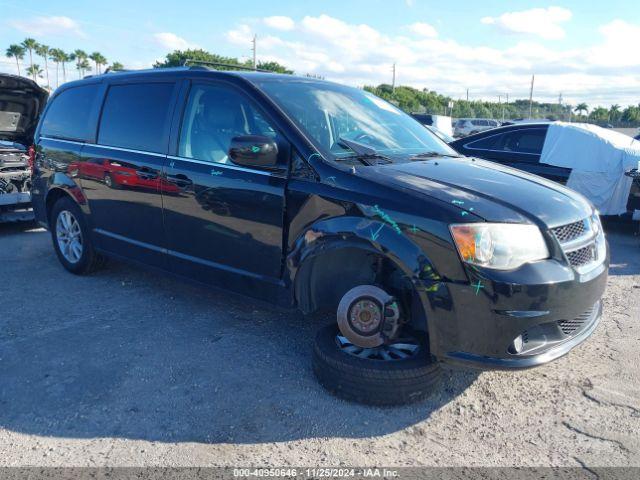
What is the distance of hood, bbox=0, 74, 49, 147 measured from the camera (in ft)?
24.3

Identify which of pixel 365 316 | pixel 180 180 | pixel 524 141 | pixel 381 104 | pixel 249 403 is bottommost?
pixel 249 403

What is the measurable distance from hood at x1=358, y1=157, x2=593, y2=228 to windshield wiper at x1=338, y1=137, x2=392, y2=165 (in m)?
0.11

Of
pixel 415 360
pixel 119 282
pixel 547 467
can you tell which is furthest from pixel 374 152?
pixel 119 282

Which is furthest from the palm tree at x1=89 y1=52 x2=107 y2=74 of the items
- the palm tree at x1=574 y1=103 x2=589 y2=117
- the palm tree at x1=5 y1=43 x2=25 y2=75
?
the palm tree at x1=574 y1=103 x2=589 y2=117

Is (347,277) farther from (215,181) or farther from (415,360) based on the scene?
(215,181)

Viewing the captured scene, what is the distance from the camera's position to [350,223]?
10.1 feet

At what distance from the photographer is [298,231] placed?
11.1ft

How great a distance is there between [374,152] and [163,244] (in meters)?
1.84

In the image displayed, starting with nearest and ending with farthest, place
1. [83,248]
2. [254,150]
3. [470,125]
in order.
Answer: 1. [254,150]
2. [83,248]
3. [470,125]

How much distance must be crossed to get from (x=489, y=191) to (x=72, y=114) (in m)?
4.19

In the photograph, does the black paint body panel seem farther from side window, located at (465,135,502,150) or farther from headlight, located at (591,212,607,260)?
side window, located at (465,135,502,150)

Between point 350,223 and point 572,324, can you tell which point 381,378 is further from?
point 572,324

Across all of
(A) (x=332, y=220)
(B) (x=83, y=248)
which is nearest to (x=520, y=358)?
(A) (x=332, y=220)

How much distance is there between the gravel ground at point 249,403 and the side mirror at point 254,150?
3.20ft
